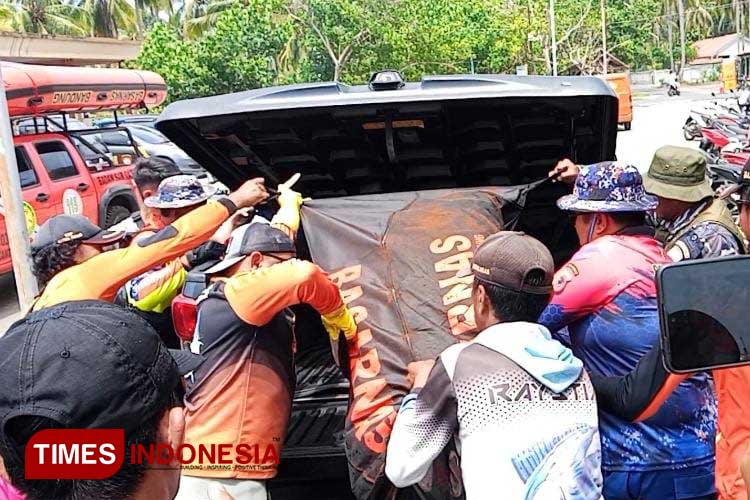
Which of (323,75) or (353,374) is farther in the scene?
(323,75)

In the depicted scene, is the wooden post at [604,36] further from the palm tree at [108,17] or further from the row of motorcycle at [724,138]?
the row of motorcycle at [724,138]

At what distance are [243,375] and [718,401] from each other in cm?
148

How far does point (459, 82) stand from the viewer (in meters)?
3.31

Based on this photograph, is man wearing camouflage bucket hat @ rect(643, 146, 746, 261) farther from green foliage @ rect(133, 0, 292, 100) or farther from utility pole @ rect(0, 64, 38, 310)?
green foliage @ rect(133, 0, 292, 100)

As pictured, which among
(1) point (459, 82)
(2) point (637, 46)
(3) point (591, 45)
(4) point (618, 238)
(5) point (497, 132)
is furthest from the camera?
(2) point (637, 46)

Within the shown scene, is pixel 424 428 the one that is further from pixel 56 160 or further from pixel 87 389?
pixel 56 160

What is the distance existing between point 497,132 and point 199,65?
1859 cm

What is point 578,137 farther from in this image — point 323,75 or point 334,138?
point 323,75

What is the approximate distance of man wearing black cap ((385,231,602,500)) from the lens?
1.87m

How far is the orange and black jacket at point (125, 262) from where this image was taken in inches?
112

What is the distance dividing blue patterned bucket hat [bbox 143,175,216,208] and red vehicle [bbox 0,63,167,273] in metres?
5.47

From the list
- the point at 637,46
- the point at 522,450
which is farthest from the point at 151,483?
the point at 637,46

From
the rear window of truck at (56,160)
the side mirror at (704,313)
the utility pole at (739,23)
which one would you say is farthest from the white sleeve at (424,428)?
the utility pole at (739,23)

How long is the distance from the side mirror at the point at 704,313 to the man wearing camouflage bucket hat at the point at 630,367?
0.92 m
